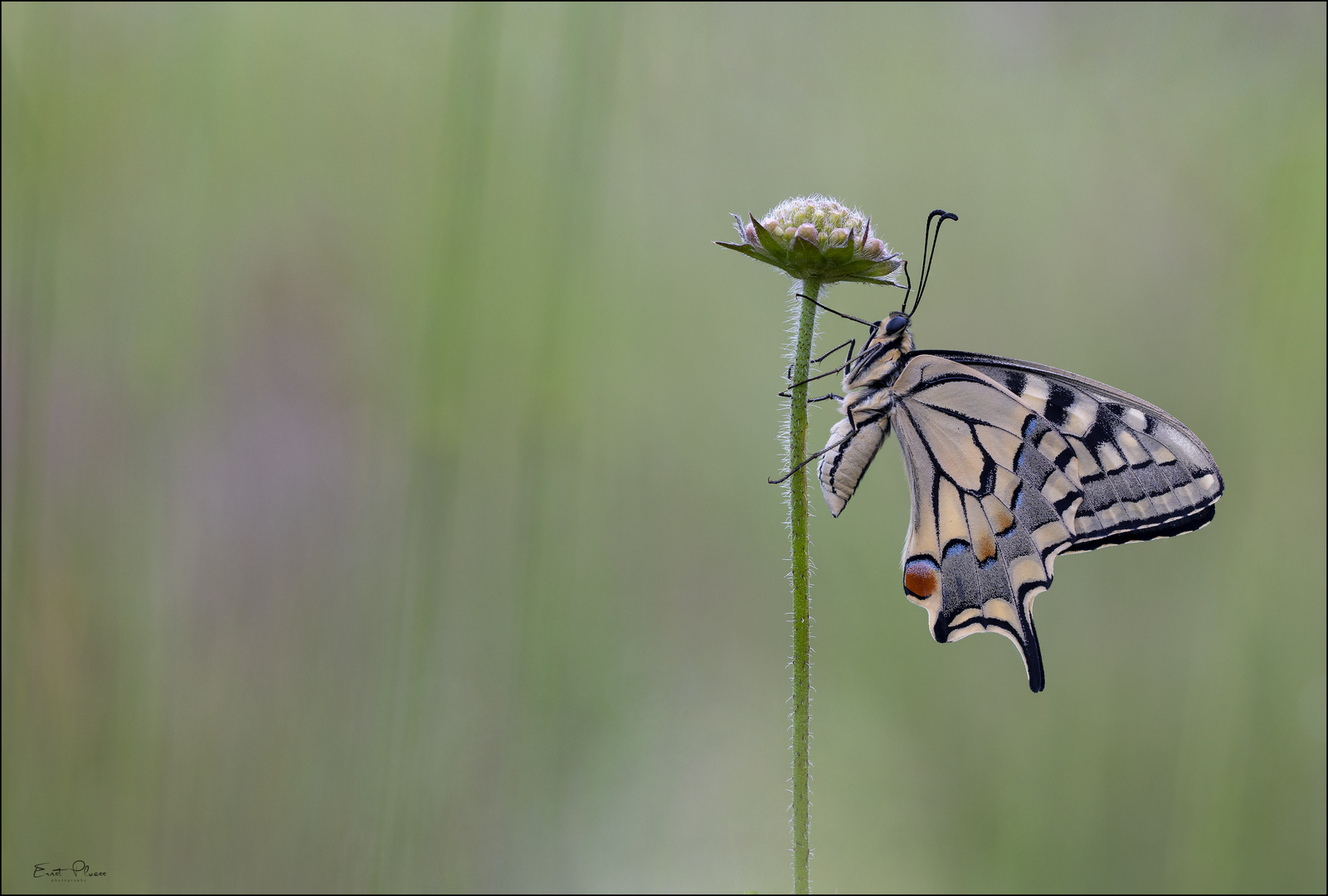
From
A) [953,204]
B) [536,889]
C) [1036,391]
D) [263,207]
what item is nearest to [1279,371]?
[953,204]

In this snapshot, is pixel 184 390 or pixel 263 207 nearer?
pixel 184 390

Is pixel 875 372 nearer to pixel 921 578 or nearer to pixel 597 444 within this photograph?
pixel 921 578

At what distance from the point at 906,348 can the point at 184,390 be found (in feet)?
9.92

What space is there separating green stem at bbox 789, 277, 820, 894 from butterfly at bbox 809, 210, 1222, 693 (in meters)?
0.46

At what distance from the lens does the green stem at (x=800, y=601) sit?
76.0 inches

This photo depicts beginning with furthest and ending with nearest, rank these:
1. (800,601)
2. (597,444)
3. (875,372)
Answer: (597,444) → (875,372) → (800,601)

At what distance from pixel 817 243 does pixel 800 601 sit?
924 millimetres

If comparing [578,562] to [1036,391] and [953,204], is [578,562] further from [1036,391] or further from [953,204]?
[953,204]

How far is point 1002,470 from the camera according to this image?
9.42 ft

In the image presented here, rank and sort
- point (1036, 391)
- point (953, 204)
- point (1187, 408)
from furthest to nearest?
point (953, 204) < point (1187, 408) < point (1036, 391)

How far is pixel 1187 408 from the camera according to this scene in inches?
179

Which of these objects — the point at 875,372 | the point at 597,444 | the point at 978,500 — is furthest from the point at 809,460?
the point at 597,444

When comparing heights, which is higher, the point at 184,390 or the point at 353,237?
the point at 353,237

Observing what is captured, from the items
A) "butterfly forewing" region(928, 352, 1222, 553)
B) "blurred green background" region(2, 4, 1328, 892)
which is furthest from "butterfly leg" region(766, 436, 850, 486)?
"blurred green background" region(2, 4, 1328, 892)
